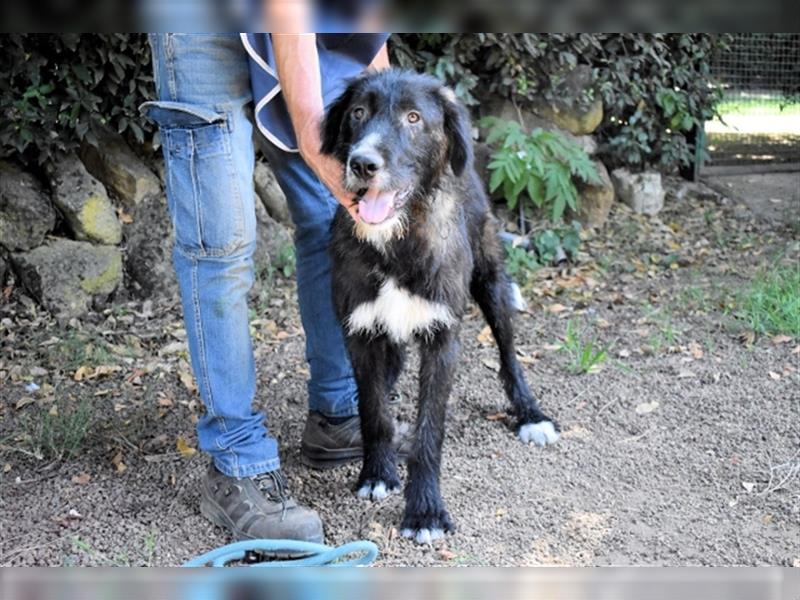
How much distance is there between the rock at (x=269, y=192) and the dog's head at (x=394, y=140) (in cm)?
302

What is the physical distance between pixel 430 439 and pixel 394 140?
1.01 meters

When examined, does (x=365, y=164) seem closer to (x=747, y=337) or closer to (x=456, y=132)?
(x=456, y=132)

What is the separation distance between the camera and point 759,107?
8008 millimetres

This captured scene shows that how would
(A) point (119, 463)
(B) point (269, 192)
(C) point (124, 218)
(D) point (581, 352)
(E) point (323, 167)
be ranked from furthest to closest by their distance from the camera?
(B) point (269, 192), (C) point (124, 218), (D) point (581, 352), (A) point (119, 463), (E) point (323, 167)

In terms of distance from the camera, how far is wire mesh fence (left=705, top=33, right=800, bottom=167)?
7.65 meters

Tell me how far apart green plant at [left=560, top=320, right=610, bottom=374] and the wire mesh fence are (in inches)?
144

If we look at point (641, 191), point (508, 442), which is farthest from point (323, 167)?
point (641, 191)

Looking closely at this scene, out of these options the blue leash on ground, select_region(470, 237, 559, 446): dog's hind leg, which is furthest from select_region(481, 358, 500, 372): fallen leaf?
the blue leash on ground

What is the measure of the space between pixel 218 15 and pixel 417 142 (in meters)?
2.26

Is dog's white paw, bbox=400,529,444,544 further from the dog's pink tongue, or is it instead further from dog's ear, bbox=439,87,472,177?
dog's ear, bbox=439,87,472,177

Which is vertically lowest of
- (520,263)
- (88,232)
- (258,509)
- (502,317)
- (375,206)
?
(520,263)

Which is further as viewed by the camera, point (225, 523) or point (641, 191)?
point (641, 191)

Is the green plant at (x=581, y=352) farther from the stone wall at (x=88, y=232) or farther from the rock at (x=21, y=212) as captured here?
the rock at (x=21, y=212)

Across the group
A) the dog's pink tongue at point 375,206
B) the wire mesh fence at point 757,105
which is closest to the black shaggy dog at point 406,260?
the dog's pink tongue at point 375,206
